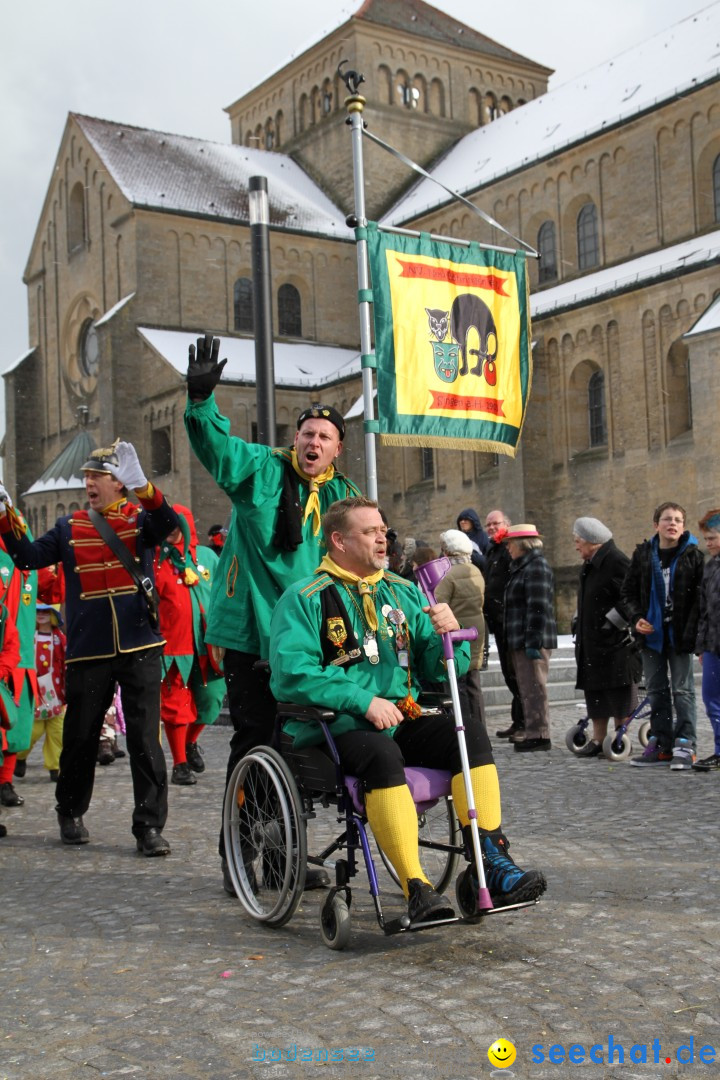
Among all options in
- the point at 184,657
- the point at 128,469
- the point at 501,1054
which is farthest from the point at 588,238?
the point at 501,1054

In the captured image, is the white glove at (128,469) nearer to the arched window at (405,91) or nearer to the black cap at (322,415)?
the black cap at (322,415)

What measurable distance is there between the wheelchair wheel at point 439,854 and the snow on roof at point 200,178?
37842 millimetres

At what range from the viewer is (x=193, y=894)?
5.18m

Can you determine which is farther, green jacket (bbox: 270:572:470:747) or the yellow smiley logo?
green jacket (bbox: 270:572:470:747)

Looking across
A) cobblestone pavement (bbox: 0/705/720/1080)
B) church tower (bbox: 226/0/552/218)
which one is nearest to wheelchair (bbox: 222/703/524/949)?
cobblestone pavement (bbox: 0/705/720/1080)

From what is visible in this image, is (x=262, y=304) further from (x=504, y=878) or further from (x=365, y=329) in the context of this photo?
(x=504, y=878)

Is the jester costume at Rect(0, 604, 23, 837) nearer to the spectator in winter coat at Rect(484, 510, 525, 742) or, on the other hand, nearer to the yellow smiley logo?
the yellow smiley logo

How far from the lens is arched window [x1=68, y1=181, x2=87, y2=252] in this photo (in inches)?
1773

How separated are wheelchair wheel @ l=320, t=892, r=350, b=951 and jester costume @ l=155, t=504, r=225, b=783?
449 cm

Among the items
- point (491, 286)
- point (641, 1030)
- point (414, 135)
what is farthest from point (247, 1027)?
point (414, 135)

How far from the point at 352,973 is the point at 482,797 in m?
0.78

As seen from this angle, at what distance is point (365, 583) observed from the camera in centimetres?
463

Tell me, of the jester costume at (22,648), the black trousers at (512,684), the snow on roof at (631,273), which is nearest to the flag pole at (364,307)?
the black trousers at (512,684)

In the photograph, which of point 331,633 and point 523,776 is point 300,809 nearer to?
point 331,633
